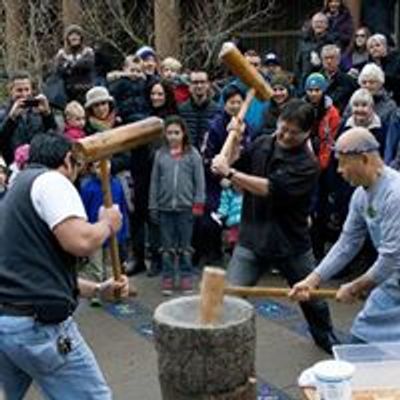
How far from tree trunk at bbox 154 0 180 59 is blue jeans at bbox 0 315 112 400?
959 cm

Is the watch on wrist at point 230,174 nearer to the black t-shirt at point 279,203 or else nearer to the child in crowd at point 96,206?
the black t-shirt at point 279,203

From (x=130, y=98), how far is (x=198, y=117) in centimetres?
69

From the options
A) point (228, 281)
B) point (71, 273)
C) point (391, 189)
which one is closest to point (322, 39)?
point (228, 281)

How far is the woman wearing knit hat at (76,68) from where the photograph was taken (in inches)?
363

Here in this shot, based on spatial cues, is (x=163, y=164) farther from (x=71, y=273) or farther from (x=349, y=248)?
(x=71, y=273)

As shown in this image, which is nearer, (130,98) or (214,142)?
(214,142)

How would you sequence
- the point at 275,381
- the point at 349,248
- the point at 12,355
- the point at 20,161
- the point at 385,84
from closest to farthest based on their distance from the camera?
the point at 12,355 → the point at 349,248 → the point at 275,381 → the point at 20,161 → the point at 385,84

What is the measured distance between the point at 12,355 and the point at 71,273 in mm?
456

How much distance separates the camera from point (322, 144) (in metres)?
7.82

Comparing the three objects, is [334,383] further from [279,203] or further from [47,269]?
[279,203]

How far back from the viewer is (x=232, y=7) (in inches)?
556

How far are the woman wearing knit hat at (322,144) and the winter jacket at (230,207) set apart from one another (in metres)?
0.69

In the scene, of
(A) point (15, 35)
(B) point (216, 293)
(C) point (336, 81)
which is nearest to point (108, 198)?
(B) point (216, 293)

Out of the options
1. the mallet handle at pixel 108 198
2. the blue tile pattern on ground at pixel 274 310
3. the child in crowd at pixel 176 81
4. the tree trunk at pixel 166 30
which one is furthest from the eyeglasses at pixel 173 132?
the tree trunk at pixel 166 30
